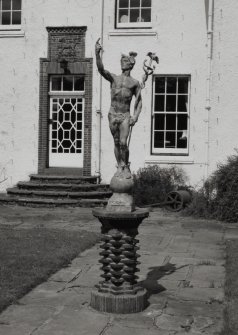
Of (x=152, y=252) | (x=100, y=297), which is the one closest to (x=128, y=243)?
(x=100, y=297)

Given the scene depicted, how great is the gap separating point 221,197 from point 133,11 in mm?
6644

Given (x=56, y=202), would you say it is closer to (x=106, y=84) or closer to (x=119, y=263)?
(x=106, y=84)

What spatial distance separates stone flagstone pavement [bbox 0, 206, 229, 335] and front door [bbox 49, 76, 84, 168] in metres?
6.15

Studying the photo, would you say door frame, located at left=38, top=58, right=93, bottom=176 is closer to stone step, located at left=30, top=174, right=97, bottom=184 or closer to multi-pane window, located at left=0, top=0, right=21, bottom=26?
stone step, located at left=30, top=174, right=97, bottom=184

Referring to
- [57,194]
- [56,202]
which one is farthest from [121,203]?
[57,194]

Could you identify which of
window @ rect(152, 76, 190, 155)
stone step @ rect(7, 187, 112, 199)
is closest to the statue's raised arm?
stone step @ rect(7, 187, 112, 199)

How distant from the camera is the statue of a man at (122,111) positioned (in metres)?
6.27

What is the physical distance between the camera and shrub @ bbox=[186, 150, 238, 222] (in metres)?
13.0

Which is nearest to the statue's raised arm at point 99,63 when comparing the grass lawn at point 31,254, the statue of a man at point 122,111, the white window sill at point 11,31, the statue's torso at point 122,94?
the statue of a man at point 122,111

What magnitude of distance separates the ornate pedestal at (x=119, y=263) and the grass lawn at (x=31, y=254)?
3.48 ft

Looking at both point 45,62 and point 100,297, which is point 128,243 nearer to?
point 100,297

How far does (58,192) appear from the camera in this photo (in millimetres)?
15242

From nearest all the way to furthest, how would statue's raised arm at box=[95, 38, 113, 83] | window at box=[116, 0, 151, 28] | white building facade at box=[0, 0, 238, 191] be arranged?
statue's raised arm at box=[95, 38, 113, 83]
white building facade at box=[0, 0, 238, 191]
window at box=[116, 0, 151, 28]

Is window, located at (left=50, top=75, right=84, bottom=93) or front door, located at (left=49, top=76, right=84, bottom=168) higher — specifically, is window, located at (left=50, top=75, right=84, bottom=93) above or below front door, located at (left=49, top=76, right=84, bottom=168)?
above
